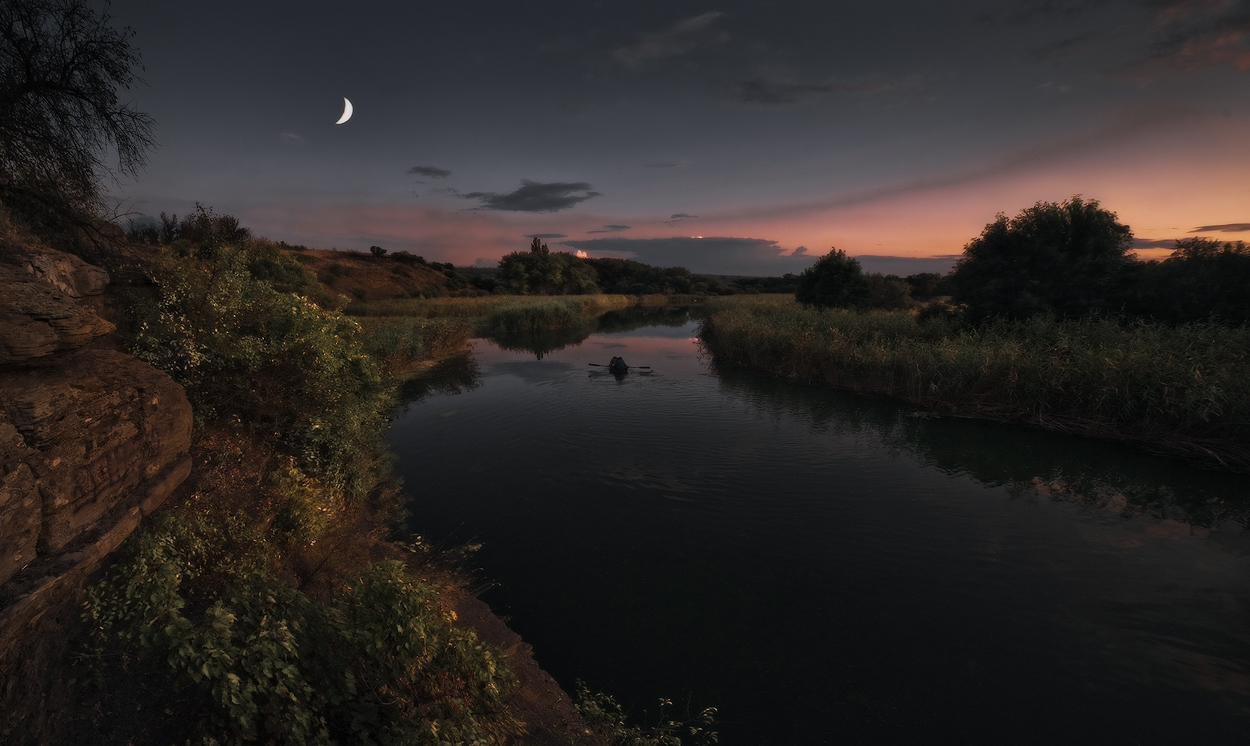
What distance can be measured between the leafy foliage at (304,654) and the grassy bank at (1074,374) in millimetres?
17197

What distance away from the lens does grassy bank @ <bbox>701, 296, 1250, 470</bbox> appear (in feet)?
37.6

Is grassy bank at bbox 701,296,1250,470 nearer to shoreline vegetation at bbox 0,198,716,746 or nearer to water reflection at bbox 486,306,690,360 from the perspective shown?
shoreline vegetation at bbox 0,198,716,746

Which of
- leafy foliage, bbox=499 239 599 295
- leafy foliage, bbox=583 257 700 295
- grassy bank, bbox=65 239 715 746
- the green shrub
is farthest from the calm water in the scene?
leafy foliage, bbox=583 257 700 295

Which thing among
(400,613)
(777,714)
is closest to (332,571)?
(400,613)

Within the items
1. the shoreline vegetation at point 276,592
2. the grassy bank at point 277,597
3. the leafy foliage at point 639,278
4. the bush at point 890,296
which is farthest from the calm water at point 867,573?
the leafy foliage at point 639,278

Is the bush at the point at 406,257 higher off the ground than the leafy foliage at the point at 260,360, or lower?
higher

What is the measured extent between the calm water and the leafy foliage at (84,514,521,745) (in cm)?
253

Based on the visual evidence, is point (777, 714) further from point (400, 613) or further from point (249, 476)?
point (249, 476)

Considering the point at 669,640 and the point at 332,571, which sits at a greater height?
the point at 332,571

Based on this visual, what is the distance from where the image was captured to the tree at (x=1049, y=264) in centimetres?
1950

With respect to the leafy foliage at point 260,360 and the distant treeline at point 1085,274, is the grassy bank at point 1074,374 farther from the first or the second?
the leafy foliage at point 260,360

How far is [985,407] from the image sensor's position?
15.2 metres

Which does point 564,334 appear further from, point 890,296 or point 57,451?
point 57,451

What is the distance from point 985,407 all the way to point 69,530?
20.2 metres
